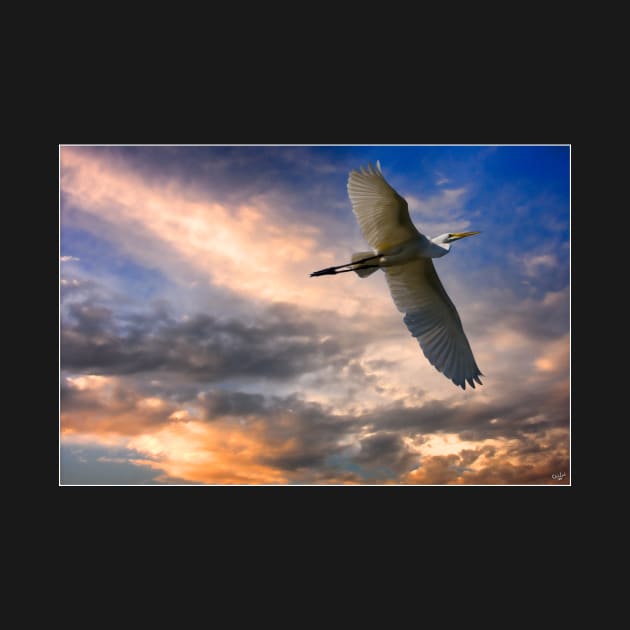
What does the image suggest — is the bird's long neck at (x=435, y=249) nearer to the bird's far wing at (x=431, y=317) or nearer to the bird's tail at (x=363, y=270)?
the bird's far wing at (x=431, y=317)

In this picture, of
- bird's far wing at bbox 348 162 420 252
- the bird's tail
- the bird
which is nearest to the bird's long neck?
the bird

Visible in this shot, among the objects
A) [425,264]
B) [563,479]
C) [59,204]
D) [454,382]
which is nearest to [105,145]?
[59,204]

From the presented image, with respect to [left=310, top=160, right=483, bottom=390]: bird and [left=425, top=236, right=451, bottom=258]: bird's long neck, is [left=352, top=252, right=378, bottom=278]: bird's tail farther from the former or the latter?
[left=425, top=236, right=451, bottom=258]: bird's long neck

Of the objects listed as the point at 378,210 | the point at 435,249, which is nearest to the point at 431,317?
the point at 435,249

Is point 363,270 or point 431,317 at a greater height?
point 363,270

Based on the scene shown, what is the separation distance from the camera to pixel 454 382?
19.9 ft

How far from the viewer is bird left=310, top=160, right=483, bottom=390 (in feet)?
19.0

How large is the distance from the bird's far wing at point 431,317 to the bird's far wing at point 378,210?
0.27 metres

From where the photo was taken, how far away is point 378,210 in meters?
5.82

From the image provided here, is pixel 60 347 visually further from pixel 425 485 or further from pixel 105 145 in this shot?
pixel 425 485

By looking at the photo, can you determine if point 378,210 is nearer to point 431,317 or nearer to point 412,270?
point 412,270

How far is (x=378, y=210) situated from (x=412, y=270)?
59cm

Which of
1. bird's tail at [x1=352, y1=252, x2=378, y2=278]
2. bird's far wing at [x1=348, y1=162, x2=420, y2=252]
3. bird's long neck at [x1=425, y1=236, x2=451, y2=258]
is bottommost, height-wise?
bird's tail at [x1=352, y1=252, x2=378, y2=278]

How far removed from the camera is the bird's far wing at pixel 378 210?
18.6 ft
